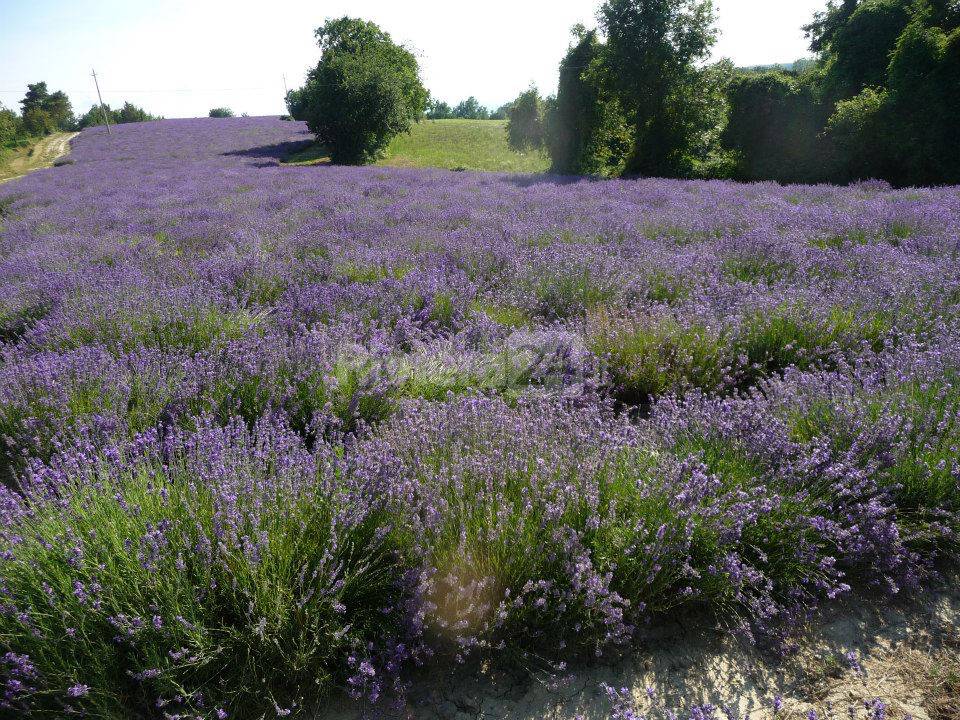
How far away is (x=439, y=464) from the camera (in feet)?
6.93

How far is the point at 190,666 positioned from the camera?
1.56 meters

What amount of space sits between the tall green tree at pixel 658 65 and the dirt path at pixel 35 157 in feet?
74.7

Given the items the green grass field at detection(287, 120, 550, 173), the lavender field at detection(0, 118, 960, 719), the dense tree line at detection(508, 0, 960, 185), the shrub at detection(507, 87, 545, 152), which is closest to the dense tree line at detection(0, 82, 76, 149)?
the green grass field at detection(287, 120, 550, 173)

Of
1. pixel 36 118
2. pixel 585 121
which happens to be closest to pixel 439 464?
pixel 585 121

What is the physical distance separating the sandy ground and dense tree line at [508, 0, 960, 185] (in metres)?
13.8

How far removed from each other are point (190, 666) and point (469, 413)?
1.28m

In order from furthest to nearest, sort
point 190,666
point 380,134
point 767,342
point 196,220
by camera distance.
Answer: point 380,134
point 196,220
point 767,342
point 190,666

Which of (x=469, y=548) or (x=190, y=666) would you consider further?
(x=469, y=548)

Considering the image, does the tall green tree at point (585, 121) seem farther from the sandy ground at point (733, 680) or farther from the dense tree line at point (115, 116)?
the dense tree line at point (115, 116)

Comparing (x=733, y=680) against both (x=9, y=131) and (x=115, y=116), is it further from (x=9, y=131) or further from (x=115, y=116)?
(x=115, y=116)

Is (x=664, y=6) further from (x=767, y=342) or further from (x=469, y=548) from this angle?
(x=469, y=548)

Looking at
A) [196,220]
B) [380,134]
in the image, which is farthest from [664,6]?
[196,220]

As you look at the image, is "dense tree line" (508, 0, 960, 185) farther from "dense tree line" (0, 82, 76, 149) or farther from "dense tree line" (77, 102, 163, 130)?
"dense tree line" (77, 102, 163, 130)

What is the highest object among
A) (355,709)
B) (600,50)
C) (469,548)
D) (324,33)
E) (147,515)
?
(324,33)
